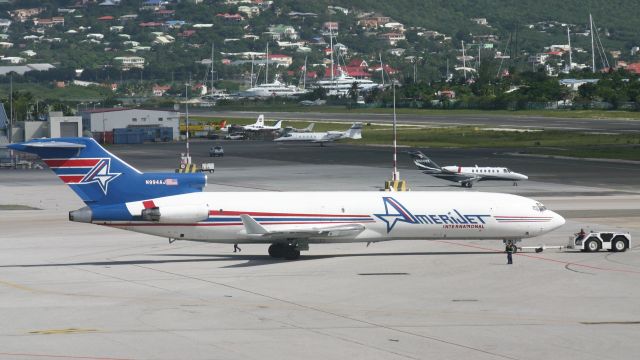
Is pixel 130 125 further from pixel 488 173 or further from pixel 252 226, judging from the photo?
pixel 252 226

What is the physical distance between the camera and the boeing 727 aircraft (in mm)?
57500

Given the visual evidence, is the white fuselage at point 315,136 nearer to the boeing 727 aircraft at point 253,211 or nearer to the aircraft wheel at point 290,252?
the boeing 727 aircraft at point 253,211

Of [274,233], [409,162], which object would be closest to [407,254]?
[274,233]

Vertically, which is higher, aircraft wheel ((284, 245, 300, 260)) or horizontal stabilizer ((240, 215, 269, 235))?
horizontal stabilizer ((240, 215, 269, 235))

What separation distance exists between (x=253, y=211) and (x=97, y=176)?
8082 mm

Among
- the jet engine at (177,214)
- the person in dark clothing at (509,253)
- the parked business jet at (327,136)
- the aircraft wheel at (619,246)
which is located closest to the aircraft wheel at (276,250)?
the jet engine at (177,214)

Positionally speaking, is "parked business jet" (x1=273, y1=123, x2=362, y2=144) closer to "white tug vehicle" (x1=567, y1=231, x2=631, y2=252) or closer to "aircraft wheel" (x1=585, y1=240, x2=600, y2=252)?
"white tug vehicle" (x1=567, y1=231, x2=631, y2=252)

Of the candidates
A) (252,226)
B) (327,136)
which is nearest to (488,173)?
(252,226)

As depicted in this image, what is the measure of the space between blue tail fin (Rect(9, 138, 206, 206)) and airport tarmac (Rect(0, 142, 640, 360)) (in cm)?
369

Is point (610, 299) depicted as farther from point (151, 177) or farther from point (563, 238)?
point (151, 177)

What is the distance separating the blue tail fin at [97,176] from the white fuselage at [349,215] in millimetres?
764

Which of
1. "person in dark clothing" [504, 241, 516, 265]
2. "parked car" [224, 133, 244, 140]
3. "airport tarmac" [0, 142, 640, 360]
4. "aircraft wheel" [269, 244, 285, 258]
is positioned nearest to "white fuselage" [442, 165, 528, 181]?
"airport tarmac" [0, 142, 640, 360]

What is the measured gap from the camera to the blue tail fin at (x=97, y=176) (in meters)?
57.7

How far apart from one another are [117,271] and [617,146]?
10058cm
